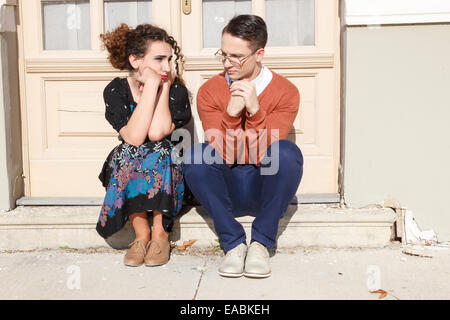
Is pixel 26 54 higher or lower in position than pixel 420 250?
higher

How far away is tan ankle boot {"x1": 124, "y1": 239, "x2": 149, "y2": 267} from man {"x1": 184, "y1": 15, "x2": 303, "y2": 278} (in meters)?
0.44

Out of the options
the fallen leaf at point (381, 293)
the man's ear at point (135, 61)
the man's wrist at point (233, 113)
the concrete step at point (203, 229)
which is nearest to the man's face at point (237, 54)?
the man's wrist at point (233, 113)

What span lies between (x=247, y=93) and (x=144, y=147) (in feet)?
2.25

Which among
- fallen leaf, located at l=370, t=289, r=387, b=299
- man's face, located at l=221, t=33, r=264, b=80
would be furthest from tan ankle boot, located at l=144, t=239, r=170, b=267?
Result: fallen leaf, located at l=370, t=289, r=387, b=299

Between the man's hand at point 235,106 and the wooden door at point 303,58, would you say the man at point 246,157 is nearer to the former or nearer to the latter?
the man's hand at point 235,106

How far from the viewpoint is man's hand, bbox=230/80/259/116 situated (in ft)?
9.74

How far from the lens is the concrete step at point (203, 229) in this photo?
3391mm

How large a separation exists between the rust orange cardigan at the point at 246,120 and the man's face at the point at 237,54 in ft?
0.51

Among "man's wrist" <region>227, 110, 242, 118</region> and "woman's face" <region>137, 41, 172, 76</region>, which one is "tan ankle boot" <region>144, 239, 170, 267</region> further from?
"woman's face" <region>137, 41, 172, 76</region>

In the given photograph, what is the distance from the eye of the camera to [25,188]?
3826 millimetres

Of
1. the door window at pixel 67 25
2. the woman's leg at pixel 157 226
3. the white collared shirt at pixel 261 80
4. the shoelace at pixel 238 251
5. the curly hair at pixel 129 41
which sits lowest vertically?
the shoelace at pixel 238 251
